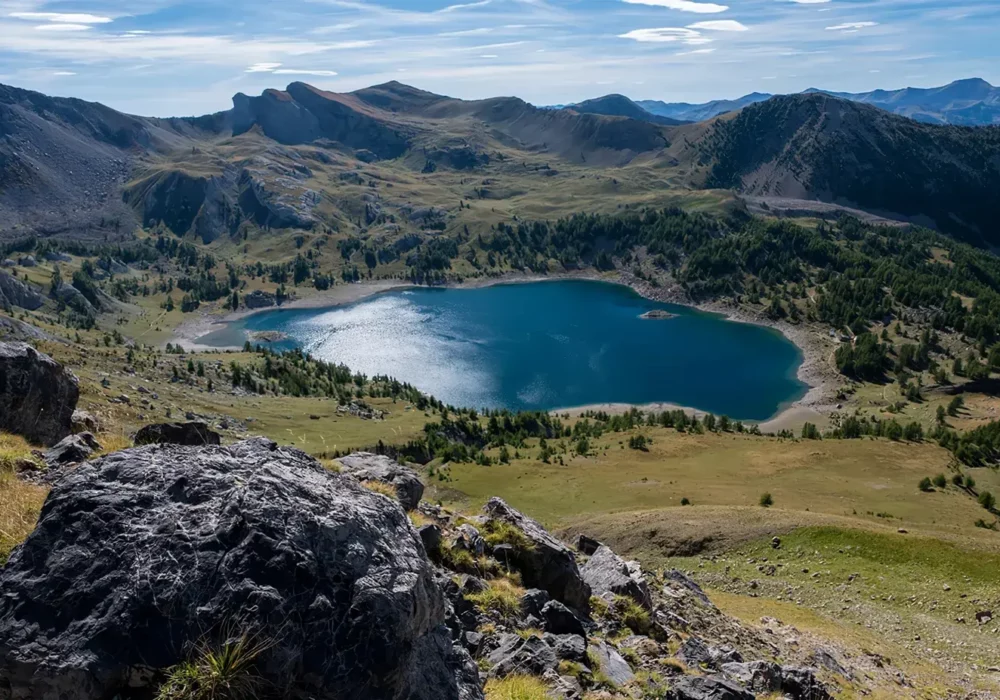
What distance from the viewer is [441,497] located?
226 ft

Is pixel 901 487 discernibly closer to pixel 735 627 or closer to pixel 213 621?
pixel 735 627

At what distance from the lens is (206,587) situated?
945 centimetres

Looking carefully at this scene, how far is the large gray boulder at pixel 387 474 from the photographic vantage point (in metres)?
21.8

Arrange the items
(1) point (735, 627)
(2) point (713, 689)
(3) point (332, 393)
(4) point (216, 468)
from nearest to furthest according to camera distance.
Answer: (4) point (216, 468)
(2) point (713, 689)
(1) point (735, 627)
(3) point (332, 393)

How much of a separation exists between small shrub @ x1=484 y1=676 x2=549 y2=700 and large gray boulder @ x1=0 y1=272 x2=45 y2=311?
208687 mm

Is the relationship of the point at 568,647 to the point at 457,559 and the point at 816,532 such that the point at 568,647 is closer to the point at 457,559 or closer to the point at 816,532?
the point at 457,559

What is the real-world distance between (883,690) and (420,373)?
458ft

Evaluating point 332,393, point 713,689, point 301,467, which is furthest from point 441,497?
point 332,393

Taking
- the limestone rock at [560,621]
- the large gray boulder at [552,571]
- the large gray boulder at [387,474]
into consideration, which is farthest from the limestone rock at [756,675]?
the large gray boulder at [387,474]

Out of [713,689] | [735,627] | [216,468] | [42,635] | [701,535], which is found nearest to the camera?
[42,635]

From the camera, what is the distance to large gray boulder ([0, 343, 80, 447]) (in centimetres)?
2264

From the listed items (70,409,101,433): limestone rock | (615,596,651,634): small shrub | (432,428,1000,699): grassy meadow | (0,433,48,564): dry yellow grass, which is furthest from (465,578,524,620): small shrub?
(70,409,101,433): limestone rock

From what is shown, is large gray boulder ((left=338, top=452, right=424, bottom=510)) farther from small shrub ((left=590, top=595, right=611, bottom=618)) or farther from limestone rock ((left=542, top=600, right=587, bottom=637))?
small shrub ((left=590, top=595, right=611, bottom=618))

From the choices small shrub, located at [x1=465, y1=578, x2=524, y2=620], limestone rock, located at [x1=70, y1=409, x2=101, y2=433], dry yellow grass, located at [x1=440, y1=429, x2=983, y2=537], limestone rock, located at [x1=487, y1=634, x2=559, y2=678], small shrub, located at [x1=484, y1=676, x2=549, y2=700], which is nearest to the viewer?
small shrub, located at [x1=484, y1=676, x2=549, y2=700]
